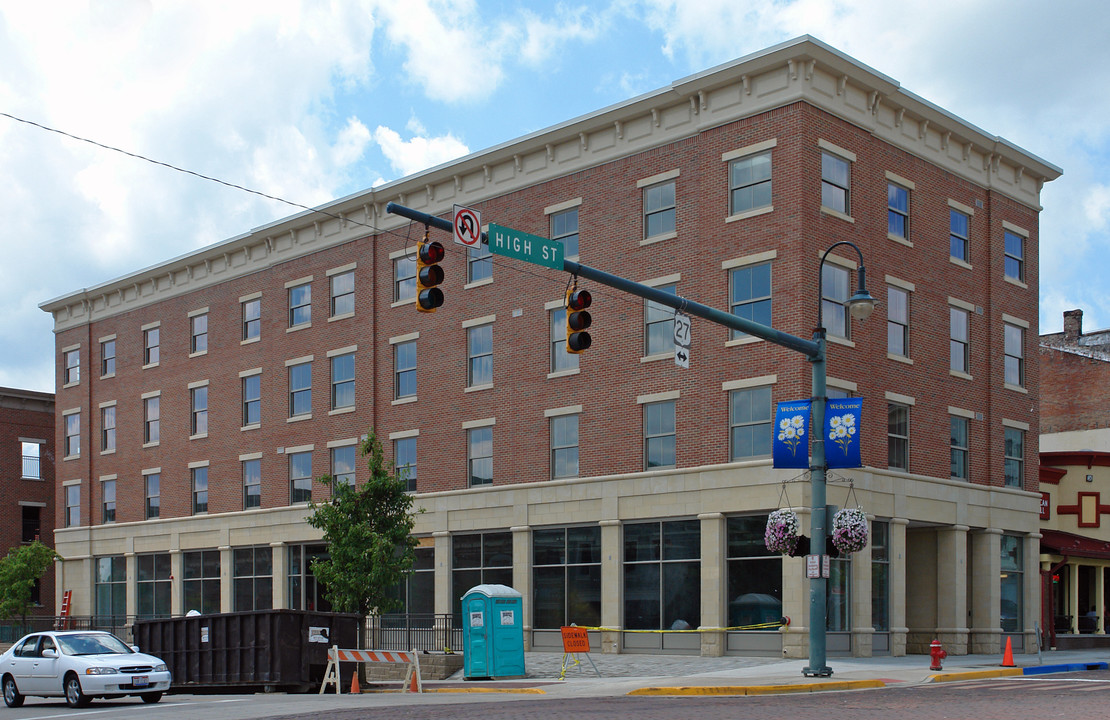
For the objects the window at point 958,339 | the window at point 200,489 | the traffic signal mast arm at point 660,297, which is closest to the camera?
the traffic signal mast arm at point 660,297

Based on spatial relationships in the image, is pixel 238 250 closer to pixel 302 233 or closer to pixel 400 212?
pixel 302 233

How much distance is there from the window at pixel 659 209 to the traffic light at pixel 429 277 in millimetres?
18457

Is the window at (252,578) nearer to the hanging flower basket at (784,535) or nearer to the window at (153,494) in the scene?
the window at (153,494)

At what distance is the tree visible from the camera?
1366 inches

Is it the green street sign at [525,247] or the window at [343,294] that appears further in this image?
the window at [343,294]

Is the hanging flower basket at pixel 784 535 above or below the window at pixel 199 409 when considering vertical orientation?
below

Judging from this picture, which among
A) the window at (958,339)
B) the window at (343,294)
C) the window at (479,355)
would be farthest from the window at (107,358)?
the window at (958,339)

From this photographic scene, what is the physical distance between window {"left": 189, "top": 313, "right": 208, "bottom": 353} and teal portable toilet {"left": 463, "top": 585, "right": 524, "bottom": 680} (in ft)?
84.7

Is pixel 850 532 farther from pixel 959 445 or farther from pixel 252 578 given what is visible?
pixel 252 578

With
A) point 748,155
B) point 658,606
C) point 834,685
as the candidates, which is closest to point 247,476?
point 658,606

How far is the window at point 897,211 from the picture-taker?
35.6 m

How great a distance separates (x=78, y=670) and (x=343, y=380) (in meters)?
21.5

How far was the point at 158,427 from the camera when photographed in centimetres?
5275

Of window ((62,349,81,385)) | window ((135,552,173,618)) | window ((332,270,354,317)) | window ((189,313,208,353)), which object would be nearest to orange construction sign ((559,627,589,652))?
window ((332,270,354,317))
